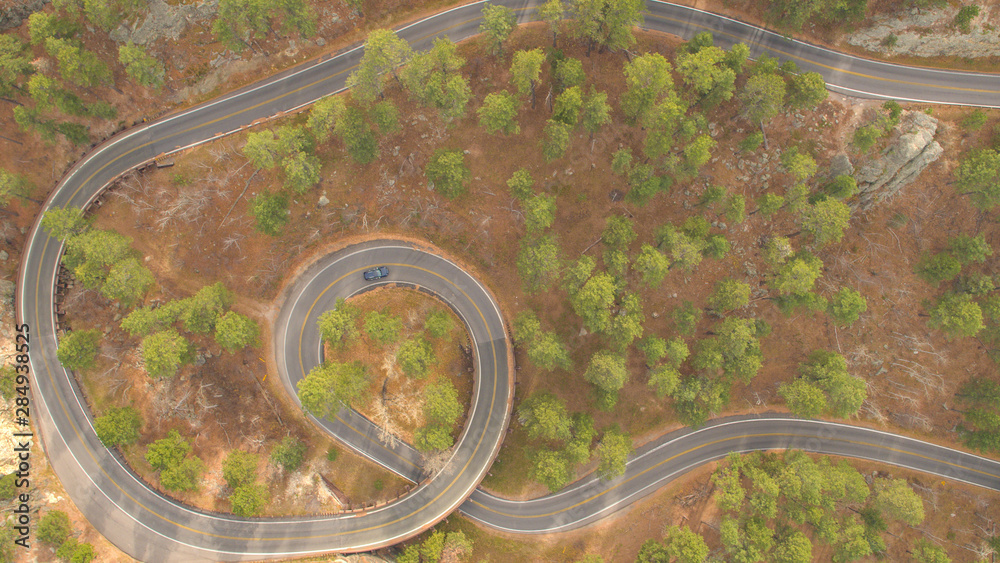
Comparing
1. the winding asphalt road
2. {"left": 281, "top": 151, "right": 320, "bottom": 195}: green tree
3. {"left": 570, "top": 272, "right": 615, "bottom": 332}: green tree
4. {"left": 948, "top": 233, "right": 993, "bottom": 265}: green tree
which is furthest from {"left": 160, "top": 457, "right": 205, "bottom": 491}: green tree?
{"left": 948, "top": 233, "right": 993, "bottom": 265}: green tree

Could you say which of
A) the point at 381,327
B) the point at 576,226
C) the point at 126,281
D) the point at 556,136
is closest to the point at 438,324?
the point at 381,327

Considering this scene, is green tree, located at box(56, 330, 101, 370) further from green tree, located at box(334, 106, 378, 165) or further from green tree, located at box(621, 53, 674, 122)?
green tree, located at box(621, 53, 674, 122)

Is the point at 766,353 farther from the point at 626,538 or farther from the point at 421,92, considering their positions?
the point at 421,92

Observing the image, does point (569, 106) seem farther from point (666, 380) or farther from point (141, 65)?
point (141, 65)

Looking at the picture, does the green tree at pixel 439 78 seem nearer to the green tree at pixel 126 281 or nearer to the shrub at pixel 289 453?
the green tree at pixel 126 281

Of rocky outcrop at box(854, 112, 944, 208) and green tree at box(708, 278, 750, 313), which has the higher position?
rocky outcrop at box(854, 112, 944, 208)

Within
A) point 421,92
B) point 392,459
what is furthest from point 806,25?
point 392,459

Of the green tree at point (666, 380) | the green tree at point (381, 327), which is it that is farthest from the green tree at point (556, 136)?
the green tree at point (666, 380)
